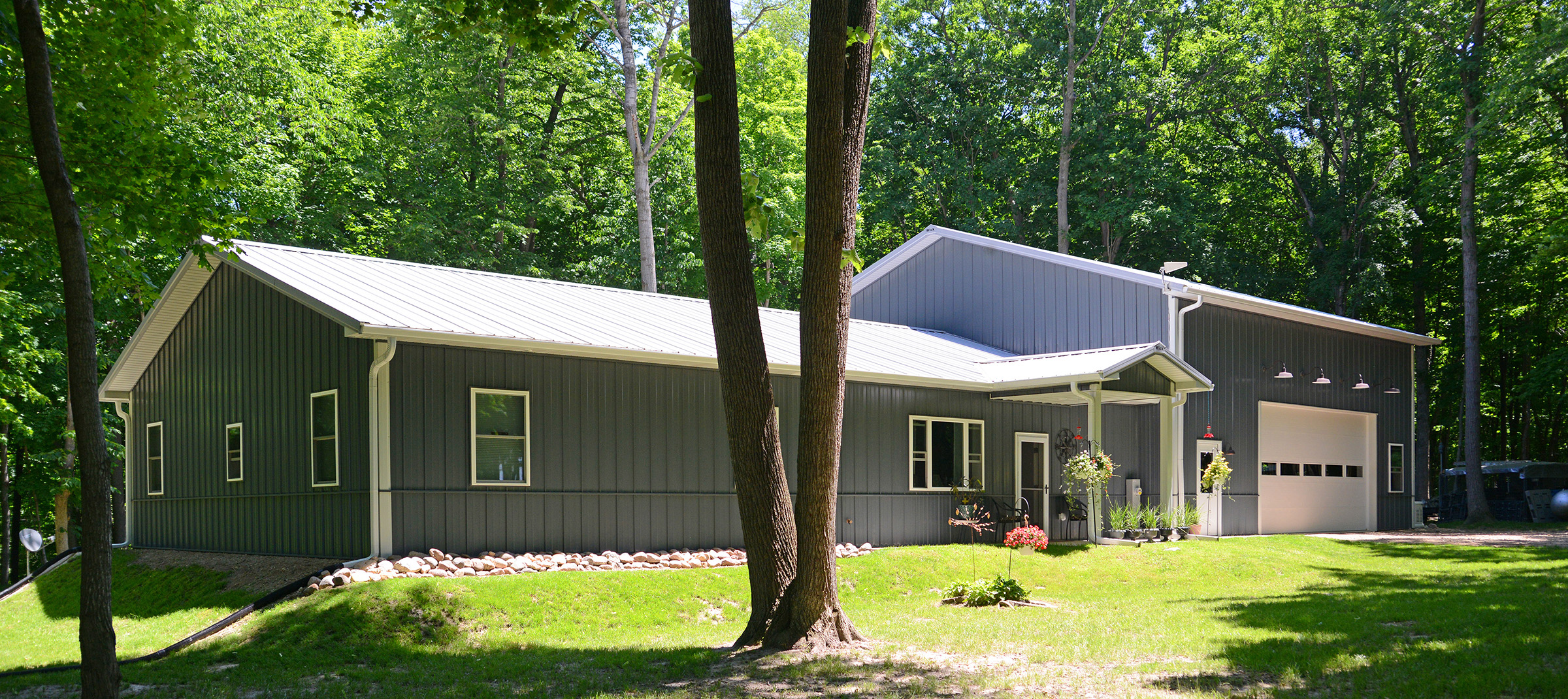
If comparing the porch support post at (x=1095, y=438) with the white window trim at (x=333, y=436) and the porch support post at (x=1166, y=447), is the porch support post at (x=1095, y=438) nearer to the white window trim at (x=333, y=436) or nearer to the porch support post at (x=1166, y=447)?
the porch support post at (x=1166, y=447)

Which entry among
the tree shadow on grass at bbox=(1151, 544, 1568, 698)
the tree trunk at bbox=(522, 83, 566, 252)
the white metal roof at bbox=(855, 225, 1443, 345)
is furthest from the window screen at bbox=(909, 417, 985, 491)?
the tree trunk at bbox=(522, 83, 566, 252)

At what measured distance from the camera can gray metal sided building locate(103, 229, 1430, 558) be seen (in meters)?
13.2

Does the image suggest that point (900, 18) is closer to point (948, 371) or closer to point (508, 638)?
point (948, 371)

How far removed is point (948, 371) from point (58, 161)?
13.5 m

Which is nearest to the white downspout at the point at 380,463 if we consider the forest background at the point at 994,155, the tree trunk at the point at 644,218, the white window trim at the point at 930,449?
the white window trim at the point at 930,449

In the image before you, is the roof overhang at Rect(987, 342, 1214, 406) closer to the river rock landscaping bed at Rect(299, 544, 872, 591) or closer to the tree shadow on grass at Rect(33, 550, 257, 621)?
the river rock landscaping bed at Rect(299, 544, 872, 591)

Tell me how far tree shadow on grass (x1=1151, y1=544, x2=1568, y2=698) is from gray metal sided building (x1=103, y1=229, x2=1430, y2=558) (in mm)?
5794

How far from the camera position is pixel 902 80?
3594 centimetres

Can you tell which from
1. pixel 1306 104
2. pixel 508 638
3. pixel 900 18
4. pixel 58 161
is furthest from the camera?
pixel 900 18

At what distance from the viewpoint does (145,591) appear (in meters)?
14.7

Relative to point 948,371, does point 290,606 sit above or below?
below

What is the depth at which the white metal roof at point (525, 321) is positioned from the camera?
1320cm

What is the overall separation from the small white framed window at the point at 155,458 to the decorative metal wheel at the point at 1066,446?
1375 centimetres

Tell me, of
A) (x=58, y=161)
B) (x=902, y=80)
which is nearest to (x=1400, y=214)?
(x=902, y=80)
